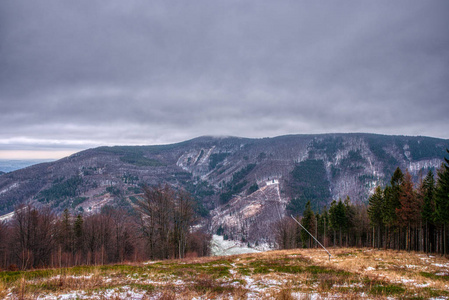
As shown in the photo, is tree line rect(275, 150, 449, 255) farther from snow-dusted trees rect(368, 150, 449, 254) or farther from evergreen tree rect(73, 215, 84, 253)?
evergreen tree rect(73, 215, 84, 253)

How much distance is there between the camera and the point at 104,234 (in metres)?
48.8

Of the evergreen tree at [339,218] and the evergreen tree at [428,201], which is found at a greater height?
the evergreen tree at [428,201]

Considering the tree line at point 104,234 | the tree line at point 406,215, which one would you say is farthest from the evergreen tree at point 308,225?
the tree line at point 104,234

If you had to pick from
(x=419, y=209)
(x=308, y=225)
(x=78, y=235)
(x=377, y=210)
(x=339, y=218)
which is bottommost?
(x=308, y=225)

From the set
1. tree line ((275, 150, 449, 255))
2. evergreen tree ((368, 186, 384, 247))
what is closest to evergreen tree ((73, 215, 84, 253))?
tree line ((275, 150, 449, 255))

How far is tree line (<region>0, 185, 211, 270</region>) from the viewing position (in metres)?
33.5

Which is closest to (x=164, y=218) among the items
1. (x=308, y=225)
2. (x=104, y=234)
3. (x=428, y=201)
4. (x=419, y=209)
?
(x=104, y=234)

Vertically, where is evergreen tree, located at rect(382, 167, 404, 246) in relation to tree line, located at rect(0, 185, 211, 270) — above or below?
above

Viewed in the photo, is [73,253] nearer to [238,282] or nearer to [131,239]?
[131,239]

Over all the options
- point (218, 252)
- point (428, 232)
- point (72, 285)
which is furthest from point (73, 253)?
point (218, 252)

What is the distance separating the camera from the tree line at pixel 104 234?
33.5 meters

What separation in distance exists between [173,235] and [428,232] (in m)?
43.4

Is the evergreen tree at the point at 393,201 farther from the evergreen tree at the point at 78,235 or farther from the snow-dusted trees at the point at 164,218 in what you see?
the evergreen tree at the point at 78,235

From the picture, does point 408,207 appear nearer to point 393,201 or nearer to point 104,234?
point 393,201
